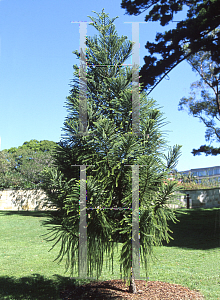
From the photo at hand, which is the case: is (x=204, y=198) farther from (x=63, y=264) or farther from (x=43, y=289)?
(x=43, y=289)

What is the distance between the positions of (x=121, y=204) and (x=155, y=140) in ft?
3.37

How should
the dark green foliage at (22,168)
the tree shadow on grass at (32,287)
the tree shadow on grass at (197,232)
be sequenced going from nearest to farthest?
the tree shadow on grass at (32,287), the tree shadow on grass at (197,232), the dark green foliage at (22,168)

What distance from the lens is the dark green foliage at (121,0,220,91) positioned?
35.4 feet

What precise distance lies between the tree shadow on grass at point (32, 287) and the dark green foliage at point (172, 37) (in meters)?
7.87

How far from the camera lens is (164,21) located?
1153 centimetres

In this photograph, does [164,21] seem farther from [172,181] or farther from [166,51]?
[172,181]

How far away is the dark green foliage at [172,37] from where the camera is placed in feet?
35.4

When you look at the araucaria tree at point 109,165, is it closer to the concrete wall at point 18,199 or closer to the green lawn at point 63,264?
the green lawn at point 63,264

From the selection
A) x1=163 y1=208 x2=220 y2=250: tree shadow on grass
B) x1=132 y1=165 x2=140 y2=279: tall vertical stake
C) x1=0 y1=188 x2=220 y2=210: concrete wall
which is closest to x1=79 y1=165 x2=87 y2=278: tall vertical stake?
x1=132 y1=165 x2=140 y2=279: tall vertical stake

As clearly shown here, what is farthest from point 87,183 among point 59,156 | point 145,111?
point 145,111

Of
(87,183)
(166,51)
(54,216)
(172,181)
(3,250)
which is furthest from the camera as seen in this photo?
(166,51)

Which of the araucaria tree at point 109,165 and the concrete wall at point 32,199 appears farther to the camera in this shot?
→ the concrete wall at point 32,199

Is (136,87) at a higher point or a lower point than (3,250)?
higher

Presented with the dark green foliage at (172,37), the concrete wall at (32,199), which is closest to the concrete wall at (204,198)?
the concrete wall at (32,199)
